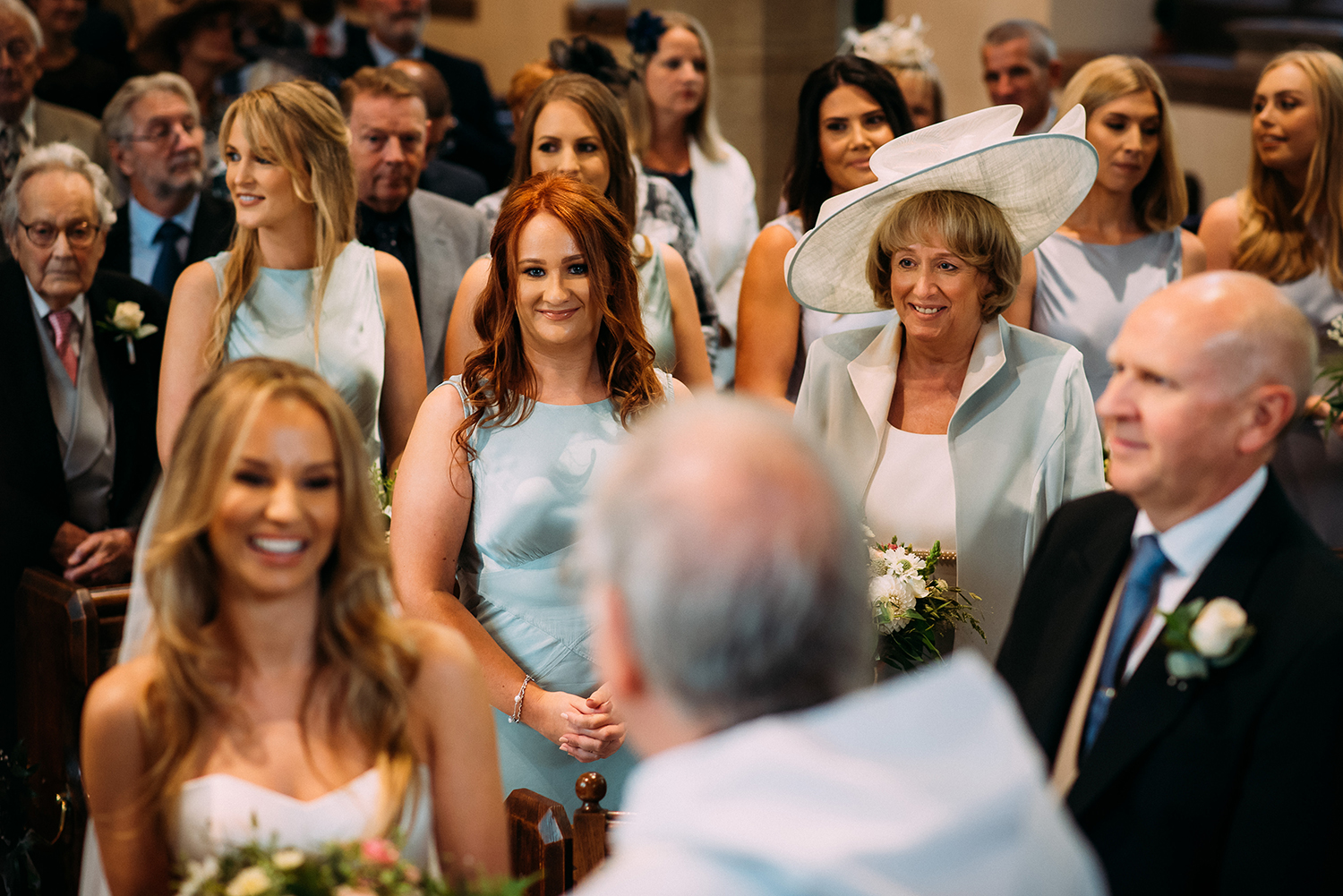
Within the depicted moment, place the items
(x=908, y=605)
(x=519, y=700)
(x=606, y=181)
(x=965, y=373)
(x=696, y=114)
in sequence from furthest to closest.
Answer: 1. (x=696, y=114)
2. (x=606, y=181)
3. (x=965, y=373)
4. (x=519, y=700)
5. (x=908, y=605)

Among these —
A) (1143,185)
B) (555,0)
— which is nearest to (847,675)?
(1143,185)

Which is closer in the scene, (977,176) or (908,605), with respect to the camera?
(908,605)

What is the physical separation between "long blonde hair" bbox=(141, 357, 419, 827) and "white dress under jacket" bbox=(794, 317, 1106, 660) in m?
1.41

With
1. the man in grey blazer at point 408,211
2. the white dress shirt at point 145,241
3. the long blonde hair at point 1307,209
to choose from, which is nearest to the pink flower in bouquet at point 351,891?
the man in grey blazer at point 408,211

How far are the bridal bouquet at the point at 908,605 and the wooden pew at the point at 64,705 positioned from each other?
1859mm

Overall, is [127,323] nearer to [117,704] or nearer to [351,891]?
[117,704]

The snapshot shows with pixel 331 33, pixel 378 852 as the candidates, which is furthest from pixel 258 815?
pixel 331 33

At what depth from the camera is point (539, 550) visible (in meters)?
3.19

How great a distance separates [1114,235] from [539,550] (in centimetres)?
249

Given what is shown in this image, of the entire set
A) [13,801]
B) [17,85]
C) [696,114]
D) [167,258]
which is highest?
[17,85]

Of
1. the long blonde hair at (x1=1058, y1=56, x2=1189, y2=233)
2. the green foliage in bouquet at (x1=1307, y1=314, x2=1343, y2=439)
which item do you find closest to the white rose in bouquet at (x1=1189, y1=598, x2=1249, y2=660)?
the green foliage in bouquet at (x1=1307, y1=314, x2=1343, y2=439)

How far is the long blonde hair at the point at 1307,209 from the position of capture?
4812 millimetres

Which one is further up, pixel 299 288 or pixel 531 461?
pixel 299 288

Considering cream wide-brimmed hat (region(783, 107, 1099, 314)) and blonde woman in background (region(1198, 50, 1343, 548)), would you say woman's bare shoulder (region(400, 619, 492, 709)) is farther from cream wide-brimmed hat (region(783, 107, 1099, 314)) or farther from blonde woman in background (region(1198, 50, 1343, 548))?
blonde woman in background (region(1198, 50, 1343, 548))
